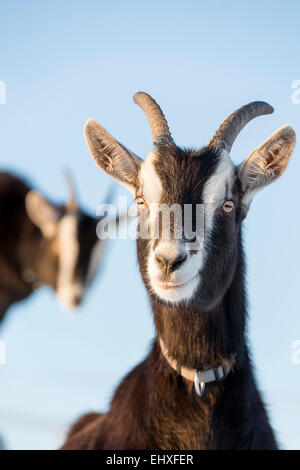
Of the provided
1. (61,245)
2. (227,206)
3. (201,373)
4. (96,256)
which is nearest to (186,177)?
(227,206)

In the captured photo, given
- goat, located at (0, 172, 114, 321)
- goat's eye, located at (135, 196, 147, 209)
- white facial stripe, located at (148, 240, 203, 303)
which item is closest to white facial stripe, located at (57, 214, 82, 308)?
goat, located at (0, 172, 114, 321)

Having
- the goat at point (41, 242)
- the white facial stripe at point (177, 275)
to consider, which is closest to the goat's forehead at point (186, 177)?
the white facial stripe at point (177, 275)

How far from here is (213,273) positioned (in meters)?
4.52

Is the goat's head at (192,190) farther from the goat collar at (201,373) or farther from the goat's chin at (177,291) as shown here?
the goat collar at (201,373)

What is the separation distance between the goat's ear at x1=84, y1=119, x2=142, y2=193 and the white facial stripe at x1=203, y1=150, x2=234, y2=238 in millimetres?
704

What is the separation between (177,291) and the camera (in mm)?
4309

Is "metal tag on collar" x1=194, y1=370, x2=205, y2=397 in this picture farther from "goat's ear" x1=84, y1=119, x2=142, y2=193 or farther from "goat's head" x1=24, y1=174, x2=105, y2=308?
"goat's head" x1=24, y1=174, x2=105, y2=308

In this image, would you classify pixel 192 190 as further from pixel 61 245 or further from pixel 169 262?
pixel 61 245

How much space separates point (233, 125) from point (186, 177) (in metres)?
0.73

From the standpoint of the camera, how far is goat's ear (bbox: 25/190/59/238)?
8531 millimetres
